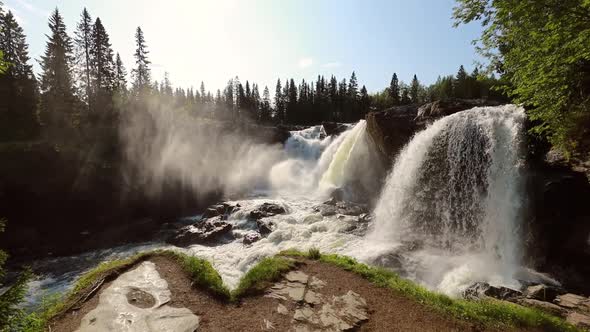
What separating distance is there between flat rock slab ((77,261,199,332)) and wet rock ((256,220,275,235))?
11697 mm

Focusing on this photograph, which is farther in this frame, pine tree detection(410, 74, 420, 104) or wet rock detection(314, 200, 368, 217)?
pine tree detection(410, 74, 420, 104)

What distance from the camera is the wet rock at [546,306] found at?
27.6ft

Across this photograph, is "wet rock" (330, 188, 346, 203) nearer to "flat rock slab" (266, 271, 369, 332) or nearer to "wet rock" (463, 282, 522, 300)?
"wet rock" (463, 282, 522, 300)

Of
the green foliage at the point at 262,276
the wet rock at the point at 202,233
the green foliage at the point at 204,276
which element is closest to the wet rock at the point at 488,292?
the green foliage at the point at 262,276

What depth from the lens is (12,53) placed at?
40.3m

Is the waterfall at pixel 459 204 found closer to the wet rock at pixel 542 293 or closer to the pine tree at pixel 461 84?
the wet rock at pixel 542 293

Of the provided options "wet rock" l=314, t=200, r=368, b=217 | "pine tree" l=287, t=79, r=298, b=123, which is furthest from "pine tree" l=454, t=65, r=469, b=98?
"wet rock" l=314, t=200, r=368, b=217

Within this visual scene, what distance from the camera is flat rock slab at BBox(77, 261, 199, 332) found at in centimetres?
606

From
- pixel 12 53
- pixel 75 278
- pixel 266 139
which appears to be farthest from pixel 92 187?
pixel 12 53

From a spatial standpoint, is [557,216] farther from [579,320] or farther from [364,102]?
[364,102]

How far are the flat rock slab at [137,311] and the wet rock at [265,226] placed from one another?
38.4ft

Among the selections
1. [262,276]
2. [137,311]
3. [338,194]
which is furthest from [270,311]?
[338,194]

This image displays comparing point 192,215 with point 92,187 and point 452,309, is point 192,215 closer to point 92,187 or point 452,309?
point 92,187

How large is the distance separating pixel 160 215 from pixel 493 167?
27197 mm
